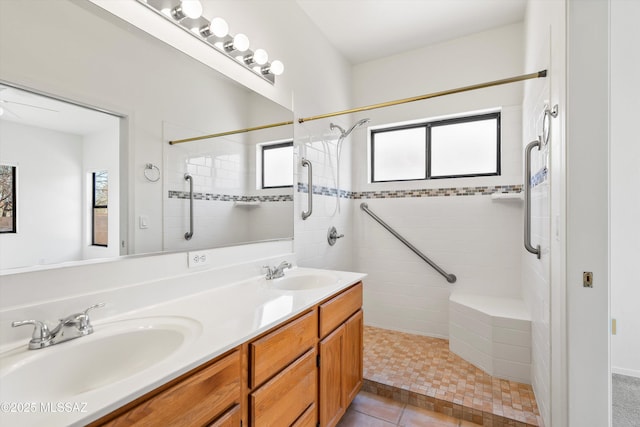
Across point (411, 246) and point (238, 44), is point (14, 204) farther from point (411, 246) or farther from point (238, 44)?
point (411, 246)

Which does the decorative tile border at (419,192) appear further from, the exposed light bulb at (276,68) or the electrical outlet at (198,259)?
the electrical outlet at (198,259)

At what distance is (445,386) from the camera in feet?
6.46

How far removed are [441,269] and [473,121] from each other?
57.0 inches

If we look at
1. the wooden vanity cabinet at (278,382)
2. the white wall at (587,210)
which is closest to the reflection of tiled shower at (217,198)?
the wooden vanity cabinet at (278,382)

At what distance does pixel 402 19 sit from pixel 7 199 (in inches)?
110

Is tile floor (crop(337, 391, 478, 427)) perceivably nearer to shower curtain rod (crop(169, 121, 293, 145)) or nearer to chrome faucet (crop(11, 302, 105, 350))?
chrome faucet (crop(11, 302, 105, 350))

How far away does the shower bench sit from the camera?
2.06m

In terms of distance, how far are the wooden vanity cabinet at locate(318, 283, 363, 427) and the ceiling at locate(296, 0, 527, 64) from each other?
2.19 m

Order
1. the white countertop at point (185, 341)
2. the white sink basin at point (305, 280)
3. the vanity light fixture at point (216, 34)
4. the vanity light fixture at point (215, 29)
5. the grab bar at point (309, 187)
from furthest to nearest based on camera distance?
the grab bar at point (309, 187) → the white sink basin at point (305, 280) → the vanity light fixture at point (215, 29) → the vanity light fixture at point (216, 34) → the white countertop at point (185, 341)

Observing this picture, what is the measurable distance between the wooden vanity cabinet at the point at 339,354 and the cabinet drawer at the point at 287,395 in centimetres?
10

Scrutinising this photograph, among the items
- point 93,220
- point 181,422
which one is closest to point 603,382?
point 181,422

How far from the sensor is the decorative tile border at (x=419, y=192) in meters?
2.53

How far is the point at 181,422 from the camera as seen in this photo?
2.47 ft

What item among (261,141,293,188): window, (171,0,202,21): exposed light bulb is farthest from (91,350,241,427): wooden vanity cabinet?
(171,0,202,21): exposed light bulb
